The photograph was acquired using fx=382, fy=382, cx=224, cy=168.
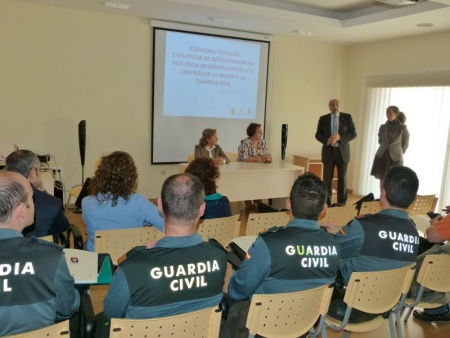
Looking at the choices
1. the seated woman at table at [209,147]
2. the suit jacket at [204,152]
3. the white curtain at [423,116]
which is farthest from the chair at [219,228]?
the white curtain at [423,116]

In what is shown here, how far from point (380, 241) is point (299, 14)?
4303mm

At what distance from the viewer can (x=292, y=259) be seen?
1802 mm

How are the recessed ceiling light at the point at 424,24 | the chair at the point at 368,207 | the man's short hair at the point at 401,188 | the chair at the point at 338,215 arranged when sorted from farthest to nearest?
the recessed ceiling light at the point at 424,24
the chair at the point at 368,207
the chair at the point at 338,215
the man's short hair at the point at 401,188

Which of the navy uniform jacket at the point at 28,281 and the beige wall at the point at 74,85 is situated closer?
the navy uniform jacket at the point at 28,281

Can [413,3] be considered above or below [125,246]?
above

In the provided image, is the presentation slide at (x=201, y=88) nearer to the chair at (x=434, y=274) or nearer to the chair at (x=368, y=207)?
the chair at (x=368, y=207)

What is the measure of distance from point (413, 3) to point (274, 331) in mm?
4500

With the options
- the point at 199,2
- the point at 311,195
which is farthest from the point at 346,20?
the point at 311,195

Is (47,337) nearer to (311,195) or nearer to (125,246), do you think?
(125,246)

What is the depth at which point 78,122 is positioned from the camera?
582 cm

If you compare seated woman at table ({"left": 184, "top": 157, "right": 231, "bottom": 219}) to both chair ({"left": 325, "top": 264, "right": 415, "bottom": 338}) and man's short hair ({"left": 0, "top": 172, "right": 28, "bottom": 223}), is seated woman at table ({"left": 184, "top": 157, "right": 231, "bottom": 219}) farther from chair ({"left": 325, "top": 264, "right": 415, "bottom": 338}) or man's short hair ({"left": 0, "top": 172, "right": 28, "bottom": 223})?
man's short hair ({"left": 0, "top": 172, "right": 28, "bottom": 223})

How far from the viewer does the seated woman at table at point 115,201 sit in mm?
2574

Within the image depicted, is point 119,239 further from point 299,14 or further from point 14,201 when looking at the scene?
point 299,14

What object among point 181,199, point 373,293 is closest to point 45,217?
point 181,199
